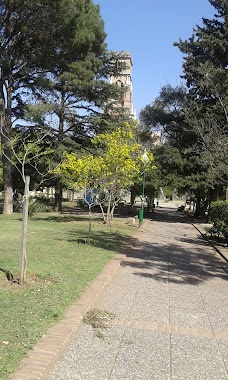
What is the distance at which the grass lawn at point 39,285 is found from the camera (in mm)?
4395

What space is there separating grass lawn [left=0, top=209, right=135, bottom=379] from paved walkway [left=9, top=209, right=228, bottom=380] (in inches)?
6.7

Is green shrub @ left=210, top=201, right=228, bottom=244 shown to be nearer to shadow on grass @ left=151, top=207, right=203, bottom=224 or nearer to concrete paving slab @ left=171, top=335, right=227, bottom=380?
concrete paving slab @ left=171, top=335, right=227, bottom=380

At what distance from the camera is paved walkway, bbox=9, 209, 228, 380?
4.00 meters

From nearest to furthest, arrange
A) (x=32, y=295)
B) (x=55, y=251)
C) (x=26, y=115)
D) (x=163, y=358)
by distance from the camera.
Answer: (x=163, y=358) < (x=32, y=295) < (x=55, y=251) < (x=26, y=115)

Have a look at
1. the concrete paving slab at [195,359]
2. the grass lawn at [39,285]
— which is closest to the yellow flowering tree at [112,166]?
the grass lawn at [39,285]

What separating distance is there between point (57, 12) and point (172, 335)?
20.4 m

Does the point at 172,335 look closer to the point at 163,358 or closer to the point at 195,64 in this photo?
the point at 163,358

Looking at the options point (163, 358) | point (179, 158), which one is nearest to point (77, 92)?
point (179, 158)

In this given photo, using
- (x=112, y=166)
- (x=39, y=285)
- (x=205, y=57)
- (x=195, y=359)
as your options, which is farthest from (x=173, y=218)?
(x=195, y=359)

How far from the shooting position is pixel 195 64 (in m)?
31.5

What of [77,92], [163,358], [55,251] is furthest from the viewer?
[77,92]

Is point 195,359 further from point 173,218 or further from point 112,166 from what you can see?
point 173,218

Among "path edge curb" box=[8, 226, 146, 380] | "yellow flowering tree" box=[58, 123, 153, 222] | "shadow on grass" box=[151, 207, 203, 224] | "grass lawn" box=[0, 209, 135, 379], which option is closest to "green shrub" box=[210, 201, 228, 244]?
"yellow flowering tree" box=[58, 123, 153, 222]

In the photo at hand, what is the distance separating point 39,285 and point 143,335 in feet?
7.67
